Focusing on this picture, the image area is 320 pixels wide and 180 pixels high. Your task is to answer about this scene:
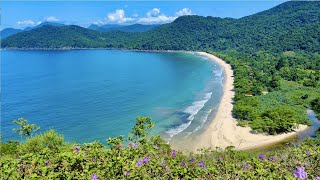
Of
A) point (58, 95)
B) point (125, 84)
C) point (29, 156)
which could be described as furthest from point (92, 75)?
point (29, 156)

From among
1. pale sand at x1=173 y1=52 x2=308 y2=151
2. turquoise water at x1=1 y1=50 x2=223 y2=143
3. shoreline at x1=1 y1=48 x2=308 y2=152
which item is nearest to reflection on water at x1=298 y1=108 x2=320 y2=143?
shoreline at x1=1 y1=48 x2=308 y2=152

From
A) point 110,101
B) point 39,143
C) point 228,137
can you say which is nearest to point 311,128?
point 228,137

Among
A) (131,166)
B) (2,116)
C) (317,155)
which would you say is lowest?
(2,116)

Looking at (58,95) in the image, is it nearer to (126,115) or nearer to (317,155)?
(126,115)

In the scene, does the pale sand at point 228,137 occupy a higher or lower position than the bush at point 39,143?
lower

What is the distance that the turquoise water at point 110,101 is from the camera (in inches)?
1980

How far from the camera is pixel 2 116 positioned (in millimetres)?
59469

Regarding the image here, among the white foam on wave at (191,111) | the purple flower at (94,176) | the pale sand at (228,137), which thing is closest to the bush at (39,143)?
the pale sand at (228,137)

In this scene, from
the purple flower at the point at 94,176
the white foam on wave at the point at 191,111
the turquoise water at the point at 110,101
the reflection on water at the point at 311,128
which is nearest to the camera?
the purple flower at the point at 94,176

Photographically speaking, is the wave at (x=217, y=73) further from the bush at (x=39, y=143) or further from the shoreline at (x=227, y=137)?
the bush at (x=39, y=143)

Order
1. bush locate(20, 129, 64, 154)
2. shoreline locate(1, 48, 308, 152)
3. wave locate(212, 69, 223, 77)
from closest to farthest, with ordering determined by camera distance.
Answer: bush locate(20, 129, 64, 154) → shoreline locate(1, 48, 308, 152) → wave locate(212, 69, 223, 77)

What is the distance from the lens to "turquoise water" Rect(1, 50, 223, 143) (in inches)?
1980

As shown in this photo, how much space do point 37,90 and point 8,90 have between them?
8884mm

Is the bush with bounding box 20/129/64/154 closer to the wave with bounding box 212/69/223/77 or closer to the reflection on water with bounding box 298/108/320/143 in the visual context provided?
the reflection on water with bounding box 298/108/320/143
